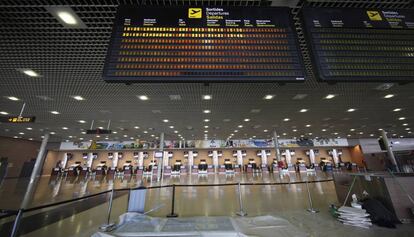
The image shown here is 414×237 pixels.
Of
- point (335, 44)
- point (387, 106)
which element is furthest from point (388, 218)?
point (387, 106)

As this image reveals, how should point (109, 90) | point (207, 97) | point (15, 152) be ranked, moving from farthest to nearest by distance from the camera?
point (15, 152)
point (207, 97)
point (109, 90)

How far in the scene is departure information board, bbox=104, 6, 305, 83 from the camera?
80.1 inches

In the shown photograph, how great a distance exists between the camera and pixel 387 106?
801 centimetres

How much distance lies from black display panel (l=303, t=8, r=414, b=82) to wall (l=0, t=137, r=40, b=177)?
22.6 m

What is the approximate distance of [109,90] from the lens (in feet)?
18.9

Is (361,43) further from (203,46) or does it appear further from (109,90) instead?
(109,90)

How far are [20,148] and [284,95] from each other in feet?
75.0

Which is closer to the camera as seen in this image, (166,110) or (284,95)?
(284,95)

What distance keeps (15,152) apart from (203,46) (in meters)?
22.1

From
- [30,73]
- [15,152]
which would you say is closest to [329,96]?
[30,73]

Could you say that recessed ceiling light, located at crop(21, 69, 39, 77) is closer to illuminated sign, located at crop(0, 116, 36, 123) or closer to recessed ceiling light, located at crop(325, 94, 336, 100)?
illuminated sign, located at crop(0, 116, 36, 123)

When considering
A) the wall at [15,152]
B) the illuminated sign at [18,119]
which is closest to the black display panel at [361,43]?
the illuminated sign at [18,119]

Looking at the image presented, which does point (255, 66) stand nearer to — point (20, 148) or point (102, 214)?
point (102, 214)

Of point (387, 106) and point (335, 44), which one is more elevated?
point (387, 106)
